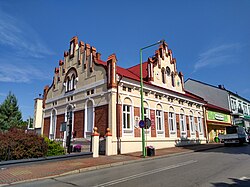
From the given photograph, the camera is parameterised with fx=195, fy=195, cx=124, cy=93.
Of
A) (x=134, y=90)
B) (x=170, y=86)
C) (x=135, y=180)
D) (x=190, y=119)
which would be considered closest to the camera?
(x=135, y=180)

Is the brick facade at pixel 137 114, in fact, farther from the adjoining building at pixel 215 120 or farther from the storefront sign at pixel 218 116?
the storefront sign at pixel 218 116

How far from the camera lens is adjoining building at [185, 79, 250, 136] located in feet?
130

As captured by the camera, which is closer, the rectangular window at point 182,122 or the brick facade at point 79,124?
the brick facade at point 79,124

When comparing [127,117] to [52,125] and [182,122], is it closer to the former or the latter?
[182,122]

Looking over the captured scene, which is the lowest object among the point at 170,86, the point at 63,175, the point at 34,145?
the point at 63,175

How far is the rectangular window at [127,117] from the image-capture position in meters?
18.3

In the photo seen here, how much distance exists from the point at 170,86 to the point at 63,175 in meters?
19.3

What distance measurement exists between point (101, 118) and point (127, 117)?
2.49m

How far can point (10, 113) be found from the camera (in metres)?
36.2

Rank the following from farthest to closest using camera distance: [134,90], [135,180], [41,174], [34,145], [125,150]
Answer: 1. [134,90]
2. [125,150]
3. [34,145]
4. [41,174]
5. [135,180]

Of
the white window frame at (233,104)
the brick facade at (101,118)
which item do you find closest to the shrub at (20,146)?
the brick facade at (101,118)

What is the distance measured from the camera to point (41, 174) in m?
9.20

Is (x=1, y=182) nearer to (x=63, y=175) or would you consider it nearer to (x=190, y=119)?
(x=63, y=175)

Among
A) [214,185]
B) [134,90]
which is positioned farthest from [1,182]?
[134,90]
